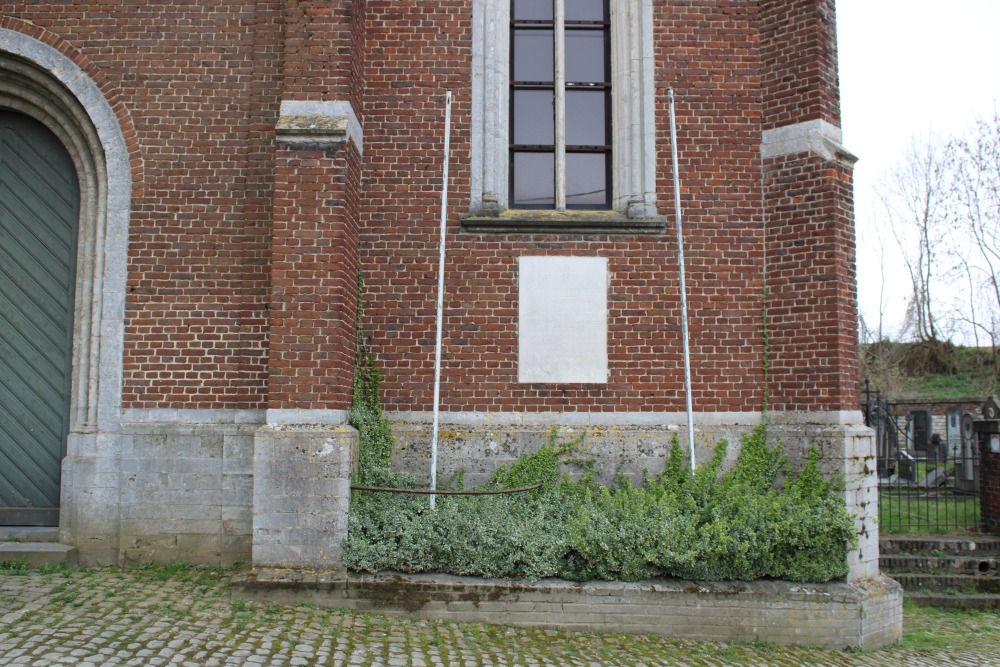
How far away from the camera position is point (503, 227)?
23.7ft

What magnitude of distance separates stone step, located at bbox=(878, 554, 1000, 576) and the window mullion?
5549 mm

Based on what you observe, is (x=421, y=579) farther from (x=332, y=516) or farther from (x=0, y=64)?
(x=0, y=64)

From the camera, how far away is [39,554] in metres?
6.51

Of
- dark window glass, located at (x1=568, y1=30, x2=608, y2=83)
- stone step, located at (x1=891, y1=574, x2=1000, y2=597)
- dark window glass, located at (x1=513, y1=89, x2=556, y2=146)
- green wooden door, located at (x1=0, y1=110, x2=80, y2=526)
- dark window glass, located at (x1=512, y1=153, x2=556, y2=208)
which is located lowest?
stone step, located at (x1=891, y1=574, x2=1000, y2=597)

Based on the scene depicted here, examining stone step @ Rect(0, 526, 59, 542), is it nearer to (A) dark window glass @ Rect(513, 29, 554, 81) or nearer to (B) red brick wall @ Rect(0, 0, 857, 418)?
(B) red brick wall @ Rect(0, 0, 857, 418)

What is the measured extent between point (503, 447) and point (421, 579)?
1512 mm

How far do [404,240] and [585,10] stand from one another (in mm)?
3151

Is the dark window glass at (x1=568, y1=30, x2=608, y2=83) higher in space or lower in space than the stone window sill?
higher

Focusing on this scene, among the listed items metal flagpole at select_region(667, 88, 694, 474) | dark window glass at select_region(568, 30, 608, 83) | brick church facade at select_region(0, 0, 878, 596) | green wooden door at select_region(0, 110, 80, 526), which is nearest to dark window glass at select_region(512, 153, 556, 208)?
brick church facade at select_region(0, 0, 878, 596)

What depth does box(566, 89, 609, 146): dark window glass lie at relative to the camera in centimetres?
767

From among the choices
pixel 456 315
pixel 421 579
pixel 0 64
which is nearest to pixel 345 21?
pixel 456 315

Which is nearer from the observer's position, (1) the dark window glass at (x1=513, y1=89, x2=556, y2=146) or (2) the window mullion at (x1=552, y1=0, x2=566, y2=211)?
(2) the window mullion at (x1=552, y1=0, x2=566, y2=211)

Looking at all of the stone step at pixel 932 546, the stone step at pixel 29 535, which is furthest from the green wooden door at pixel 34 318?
the stone step at pixel 932 546

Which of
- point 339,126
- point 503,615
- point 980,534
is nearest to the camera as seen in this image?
point 503,615
